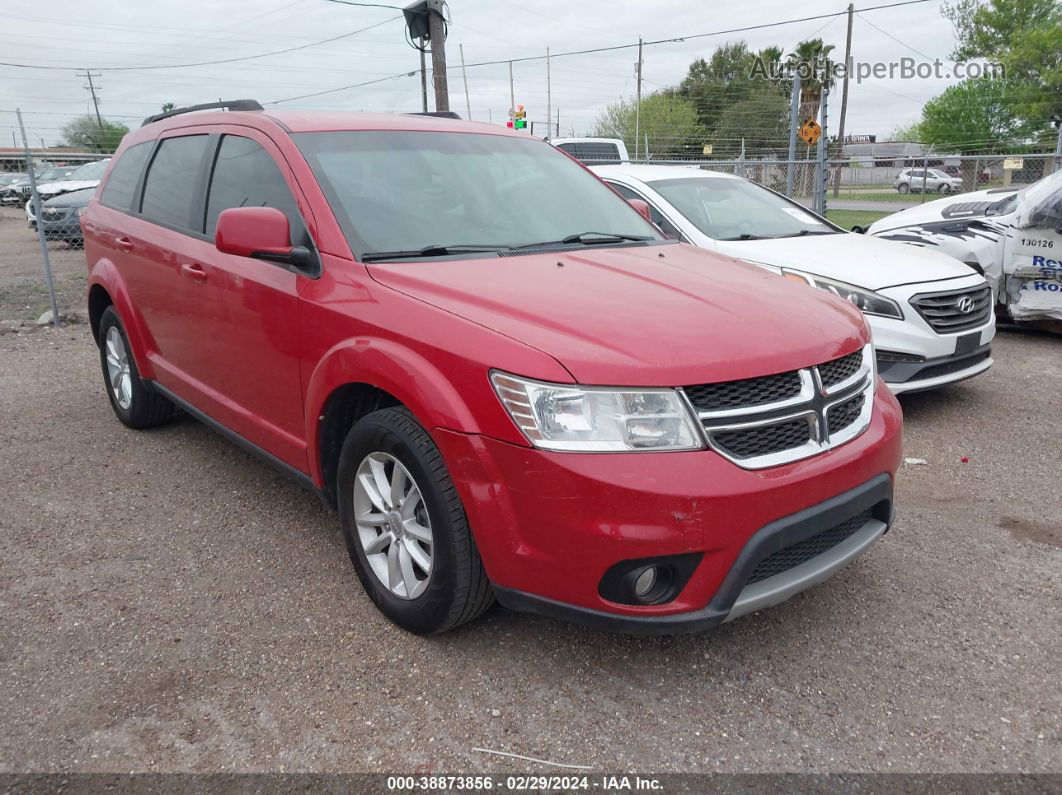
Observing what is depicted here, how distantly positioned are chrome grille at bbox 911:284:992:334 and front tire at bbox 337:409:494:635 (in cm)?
372

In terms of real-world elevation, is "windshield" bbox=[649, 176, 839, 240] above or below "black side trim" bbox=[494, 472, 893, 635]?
above

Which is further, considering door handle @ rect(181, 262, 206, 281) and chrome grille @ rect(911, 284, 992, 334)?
chrome grille @ rect(911, 284, 992, 334)

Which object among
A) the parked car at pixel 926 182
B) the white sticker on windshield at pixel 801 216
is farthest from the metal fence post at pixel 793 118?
the white sticker on windshield at pixel 801 216

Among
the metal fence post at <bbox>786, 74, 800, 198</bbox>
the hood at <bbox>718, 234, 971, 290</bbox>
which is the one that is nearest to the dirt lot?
the hood at <bbox>718, 234, 971, 290</bbox>

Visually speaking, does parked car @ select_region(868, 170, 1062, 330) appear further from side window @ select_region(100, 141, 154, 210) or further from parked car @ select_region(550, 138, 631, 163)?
parked car @ select_region(550, 138, 631, 163)

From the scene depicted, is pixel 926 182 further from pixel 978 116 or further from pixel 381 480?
pixel 978 116

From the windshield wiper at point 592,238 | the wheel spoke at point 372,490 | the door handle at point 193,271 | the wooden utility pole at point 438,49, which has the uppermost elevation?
the wooden utility pole at point 438,49

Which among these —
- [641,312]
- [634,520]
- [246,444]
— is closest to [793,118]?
[246,444]

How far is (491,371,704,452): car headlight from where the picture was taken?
2.29 metres

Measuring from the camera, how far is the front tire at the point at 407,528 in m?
2.53

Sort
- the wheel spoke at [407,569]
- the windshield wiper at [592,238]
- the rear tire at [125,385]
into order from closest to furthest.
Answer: the wheel spoke at [407,569]
the windshield wiper at [592,238]
the rear tire at [125,385]

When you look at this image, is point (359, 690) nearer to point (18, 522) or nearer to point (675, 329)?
point (675, 329)

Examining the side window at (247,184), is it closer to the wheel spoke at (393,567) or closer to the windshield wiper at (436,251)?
the windshield wiper at (436,251)

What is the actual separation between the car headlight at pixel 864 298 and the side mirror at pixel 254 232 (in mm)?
3325
